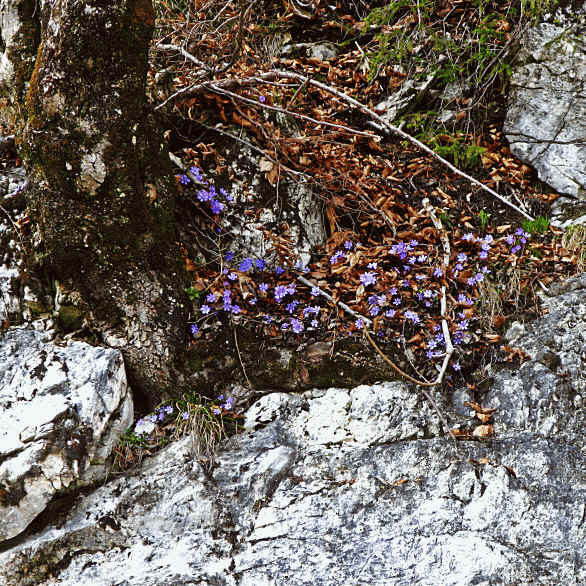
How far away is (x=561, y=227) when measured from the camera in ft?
12.4

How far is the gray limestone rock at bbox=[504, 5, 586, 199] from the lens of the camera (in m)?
4.05

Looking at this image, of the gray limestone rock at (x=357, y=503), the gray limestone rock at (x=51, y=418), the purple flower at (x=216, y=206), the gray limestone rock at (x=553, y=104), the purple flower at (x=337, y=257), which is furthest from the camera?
the gray limestone rock at (x=553, y=104)

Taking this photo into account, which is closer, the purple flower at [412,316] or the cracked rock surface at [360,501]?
the cracked rock surface at [360,501]

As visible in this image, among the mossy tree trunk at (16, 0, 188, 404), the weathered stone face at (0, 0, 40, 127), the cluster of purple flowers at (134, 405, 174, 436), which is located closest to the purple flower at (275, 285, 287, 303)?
the mossy tree trunk at (16, 0, 188, 404)

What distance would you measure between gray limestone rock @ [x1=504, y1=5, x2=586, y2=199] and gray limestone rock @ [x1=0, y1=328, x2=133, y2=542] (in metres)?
3.71

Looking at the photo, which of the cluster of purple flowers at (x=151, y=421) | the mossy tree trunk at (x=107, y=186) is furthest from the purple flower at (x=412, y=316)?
the cluster of purple flowers at (x=151, y=421)

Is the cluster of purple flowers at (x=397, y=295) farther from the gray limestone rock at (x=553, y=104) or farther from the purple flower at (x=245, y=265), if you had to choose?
the gray limestone rock at (x=553, y=104)

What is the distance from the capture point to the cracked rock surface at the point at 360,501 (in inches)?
90.7

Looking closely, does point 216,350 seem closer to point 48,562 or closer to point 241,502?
point 241,502

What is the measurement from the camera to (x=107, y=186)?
269cm

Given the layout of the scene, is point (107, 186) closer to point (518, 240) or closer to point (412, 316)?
point (412, 316)

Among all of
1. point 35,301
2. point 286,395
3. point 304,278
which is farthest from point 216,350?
point 35,301

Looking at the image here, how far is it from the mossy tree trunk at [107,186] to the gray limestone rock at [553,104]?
3.10 meters

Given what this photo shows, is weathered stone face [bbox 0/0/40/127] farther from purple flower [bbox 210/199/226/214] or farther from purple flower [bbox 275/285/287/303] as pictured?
purple flower [bbox 275/285/287/303]
